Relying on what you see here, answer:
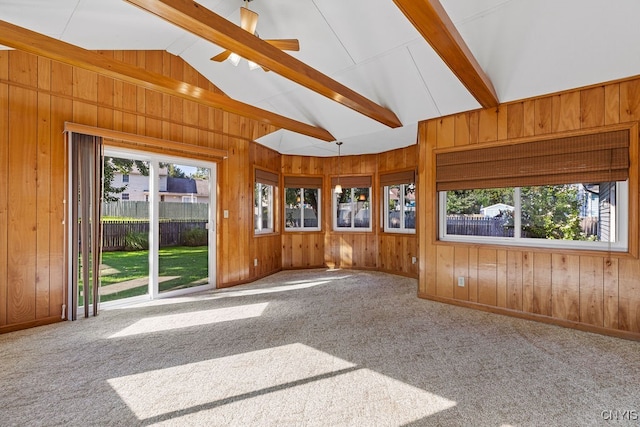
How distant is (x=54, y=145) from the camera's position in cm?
331

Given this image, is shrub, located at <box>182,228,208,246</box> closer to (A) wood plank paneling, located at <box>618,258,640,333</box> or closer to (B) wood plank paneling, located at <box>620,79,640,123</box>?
(A) wood plank paneling, located at <box>618,258,640,333</box>

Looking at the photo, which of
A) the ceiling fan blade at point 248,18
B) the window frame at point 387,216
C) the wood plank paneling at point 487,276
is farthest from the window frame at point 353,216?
the ceiling fan blade at point 248,18

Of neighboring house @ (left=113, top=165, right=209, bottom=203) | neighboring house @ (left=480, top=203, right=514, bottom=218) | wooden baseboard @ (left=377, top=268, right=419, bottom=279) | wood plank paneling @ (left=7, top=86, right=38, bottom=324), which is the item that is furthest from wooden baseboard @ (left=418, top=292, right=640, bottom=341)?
wood plank paneling @ (left=7, top=86, right=38, bottom=324)

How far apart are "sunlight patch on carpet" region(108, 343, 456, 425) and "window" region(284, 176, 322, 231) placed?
14.1ft

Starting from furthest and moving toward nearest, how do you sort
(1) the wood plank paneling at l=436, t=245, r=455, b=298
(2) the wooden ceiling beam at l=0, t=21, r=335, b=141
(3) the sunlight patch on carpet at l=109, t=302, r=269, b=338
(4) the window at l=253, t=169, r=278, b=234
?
1. (4) the window at l=253, t=169, r=278, b=234
2. (1) the wood plank paneling at l=436, t=245, r=455, b=298
3. (3) the sunlight patch on carpet at l=109, t=302, r=269, b=338
4. (2) the wooden ceiling beam at l=0, t=21, r=335, b=141

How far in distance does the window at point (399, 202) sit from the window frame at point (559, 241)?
1487 millimetres

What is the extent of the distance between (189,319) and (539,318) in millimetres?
3919

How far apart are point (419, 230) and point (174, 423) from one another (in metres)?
3.63

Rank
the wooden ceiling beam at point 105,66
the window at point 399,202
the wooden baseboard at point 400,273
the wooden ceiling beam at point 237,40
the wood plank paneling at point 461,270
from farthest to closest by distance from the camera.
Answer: the window at point 399,202, the wooden baseboard at point 400,273, the wood plank paneling at point 461,270, the wooden ceiling beam at point 105,66, the wooden ceiling beam at point 237,40

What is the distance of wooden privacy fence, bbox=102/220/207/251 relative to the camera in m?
3.80

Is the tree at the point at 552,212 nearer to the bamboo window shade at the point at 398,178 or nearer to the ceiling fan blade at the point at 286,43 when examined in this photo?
the bamboo window shade at the point at 398,178

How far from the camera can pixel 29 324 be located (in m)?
3.12

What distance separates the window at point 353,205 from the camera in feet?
21.4

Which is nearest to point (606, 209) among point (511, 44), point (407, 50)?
point (511, 44)
